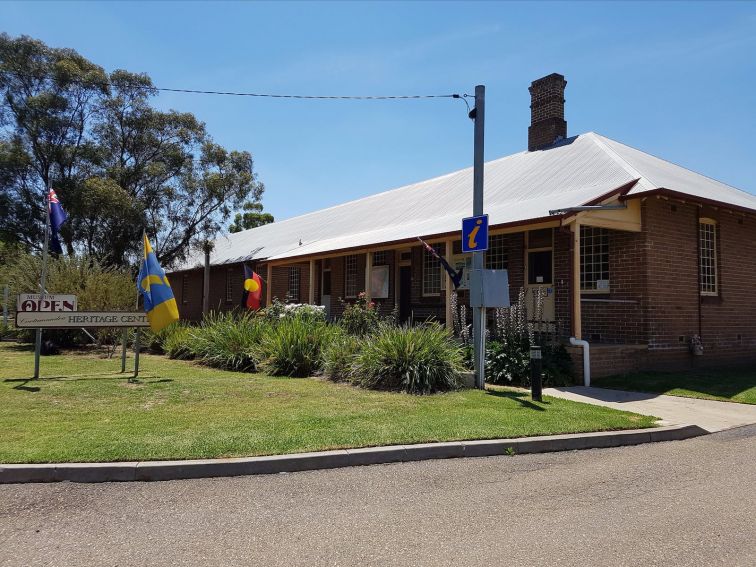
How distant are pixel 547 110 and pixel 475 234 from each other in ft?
33.6

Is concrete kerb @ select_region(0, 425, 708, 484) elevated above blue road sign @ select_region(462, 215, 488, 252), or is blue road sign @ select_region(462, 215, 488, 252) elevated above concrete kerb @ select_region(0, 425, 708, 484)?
blue road sign @ select_region(462, 215, 488, 252)

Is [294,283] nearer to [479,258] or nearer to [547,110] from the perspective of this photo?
[547,110]

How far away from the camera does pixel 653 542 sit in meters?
3.84

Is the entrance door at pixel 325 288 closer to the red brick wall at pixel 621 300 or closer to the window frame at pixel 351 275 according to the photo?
the window frame at pixel 351 275

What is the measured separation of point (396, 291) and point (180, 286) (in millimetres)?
19773

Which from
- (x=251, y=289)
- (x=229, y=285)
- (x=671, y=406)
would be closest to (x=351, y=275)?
(x=251, y=289)

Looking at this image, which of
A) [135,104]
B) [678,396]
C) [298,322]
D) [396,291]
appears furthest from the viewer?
[135,104]

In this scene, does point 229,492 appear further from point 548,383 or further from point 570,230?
point 570,230

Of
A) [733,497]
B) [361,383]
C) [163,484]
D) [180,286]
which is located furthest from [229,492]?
[180,286]

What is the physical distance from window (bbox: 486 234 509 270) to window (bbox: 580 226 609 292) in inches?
89.1

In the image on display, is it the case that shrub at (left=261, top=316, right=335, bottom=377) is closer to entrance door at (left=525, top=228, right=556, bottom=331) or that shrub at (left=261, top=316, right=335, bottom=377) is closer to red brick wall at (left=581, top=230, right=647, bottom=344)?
entrance door at (left=525, top=228, right=556, bottom=331)

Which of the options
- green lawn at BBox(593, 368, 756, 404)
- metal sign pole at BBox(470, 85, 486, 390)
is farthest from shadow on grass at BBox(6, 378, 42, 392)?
green lawn at BBox(593, 368, 756, 404)

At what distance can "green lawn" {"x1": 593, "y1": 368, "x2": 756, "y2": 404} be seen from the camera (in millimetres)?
9869

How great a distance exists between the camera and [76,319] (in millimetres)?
10672
